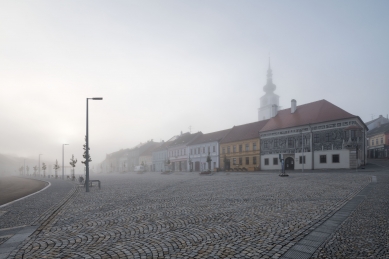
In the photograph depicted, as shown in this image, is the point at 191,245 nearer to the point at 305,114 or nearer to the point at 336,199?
the point at 336,199

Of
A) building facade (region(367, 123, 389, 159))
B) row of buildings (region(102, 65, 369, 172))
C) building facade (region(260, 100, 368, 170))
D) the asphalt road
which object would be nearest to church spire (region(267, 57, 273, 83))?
building facade (region(367, 123, 389, 159))

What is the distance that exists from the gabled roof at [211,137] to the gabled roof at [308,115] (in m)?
13.6

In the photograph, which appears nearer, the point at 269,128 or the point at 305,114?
the point at 305,114

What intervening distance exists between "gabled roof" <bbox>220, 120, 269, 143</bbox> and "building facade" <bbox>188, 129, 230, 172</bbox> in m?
2.33

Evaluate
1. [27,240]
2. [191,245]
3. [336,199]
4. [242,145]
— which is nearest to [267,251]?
[191,245]

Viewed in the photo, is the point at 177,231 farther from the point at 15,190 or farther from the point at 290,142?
the point at 290,142

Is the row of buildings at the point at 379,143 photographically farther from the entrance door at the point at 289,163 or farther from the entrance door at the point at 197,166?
the entrance door at the point at 197,166

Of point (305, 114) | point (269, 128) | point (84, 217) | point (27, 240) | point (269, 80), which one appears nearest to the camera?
point (27, 240)

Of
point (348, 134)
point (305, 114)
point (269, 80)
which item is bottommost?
point (348, 134)

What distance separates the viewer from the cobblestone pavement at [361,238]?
5.27 meters

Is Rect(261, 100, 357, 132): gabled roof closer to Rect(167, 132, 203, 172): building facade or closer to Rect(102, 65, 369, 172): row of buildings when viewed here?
Rect(102, 65, 369, 172): row of buildings

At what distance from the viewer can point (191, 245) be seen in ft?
19.5

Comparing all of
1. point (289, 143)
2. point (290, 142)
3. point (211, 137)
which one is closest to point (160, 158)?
point (211, 137)

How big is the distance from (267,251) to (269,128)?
46.0 metres
